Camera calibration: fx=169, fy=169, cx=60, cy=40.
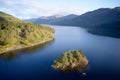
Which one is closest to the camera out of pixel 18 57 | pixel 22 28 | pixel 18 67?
pixel 18 67

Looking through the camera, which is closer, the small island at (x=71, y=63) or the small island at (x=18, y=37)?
the small island at (x=71, y=63)

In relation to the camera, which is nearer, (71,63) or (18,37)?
(71,63)

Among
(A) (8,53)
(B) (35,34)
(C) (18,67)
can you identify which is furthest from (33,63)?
(B) (35,34)

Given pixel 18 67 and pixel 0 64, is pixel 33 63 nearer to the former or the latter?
pixel 18 67

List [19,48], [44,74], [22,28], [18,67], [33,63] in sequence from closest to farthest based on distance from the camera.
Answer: [44,74]
[18,67]
[33,63]
[19,48]
[22,28]

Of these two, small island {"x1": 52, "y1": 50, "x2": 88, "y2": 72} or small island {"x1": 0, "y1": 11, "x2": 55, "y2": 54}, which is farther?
small island {"x1": 0, "y1": 11, "x2": 55, "y2": 54}

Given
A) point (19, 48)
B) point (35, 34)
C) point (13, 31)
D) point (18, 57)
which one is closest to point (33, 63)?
point (18, 57)

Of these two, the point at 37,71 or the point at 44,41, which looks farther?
the point at 44,41

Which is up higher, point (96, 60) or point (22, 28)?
point (22, 28)
